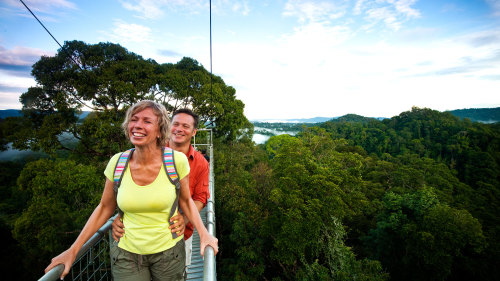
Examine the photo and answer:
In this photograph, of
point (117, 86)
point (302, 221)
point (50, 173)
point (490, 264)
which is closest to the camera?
point (50, 173)

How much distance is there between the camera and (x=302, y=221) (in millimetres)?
7898

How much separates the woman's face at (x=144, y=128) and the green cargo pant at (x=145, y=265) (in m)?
0.80

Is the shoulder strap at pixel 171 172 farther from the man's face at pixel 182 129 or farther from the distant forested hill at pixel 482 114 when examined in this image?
the distant forested hill at pixel 482 114

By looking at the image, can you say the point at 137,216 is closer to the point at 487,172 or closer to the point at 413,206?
the point at 413,206

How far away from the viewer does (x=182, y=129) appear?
2311 millimetres

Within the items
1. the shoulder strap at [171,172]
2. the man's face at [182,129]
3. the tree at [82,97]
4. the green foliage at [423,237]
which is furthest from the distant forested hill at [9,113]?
the green foliage at [423,237]

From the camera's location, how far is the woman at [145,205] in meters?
1.39

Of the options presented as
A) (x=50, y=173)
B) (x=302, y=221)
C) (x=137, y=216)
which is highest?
(x=137, y=216)

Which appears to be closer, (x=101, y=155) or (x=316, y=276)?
(x=316, y=276)

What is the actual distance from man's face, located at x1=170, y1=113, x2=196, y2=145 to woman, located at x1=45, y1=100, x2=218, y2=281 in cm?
73

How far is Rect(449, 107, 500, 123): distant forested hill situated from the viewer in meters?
90.4

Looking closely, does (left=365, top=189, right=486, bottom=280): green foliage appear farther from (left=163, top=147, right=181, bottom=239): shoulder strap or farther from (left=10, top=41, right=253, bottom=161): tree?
(left=163, top=147, right=181, bottom=239): shoulder strap

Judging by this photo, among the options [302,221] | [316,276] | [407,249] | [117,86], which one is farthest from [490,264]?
[117,86]

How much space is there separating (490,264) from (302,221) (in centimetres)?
1464
